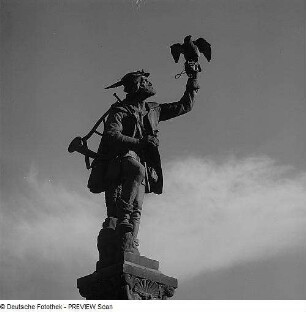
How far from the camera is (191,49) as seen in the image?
12125mm

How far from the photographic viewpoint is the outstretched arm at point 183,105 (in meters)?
12.0

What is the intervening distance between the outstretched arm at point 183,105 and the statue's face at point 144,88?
1.22 feet

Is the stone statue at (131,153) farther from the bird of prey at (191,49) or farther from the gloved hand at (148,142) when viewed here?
the bird of prey at (191,49)

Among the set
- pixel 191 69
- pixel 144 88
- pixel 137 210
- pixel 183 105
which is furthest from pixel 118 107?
pixel 137 210

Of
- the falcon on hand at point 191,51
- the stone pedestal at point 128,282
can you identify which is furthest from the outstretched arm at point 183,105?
the stone pedestal at point 128,282

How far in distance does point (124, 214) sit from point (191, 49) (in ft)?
11.2

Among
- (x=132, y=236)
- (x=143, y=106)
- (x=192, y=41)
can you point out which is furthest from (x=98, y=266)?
(x=192, y=41)

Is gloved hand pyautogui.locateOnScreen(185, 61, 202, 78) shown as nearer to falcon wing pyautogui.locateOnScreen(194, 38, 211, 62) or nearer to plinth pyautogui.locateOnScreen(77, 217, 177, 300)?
falcon wing pyautogui.locateOnScreen(194, 38, 211, 62)

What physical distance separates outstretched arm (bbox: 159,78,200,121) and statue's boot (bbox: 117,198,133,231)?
6.79 feet

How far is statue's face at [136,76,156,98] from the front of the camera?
11.9 meters

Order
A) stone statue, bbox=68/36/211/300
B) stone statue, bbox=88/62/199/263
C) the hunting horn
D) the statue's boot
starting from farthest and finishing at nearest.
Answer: the hunting horn
stone statue, bbox=88/62/199/263
the statue's boot
stone statue, bbox=68/36/211/300

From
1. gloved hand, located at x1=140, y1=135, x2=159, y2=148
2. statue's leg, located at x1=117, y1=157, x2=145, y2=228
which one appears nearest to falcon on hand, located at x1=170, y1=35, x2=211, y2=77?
gloved hand, located at x1=140, y1=135, x2=159, y2=148

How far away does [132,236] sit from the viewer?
10.4 m
